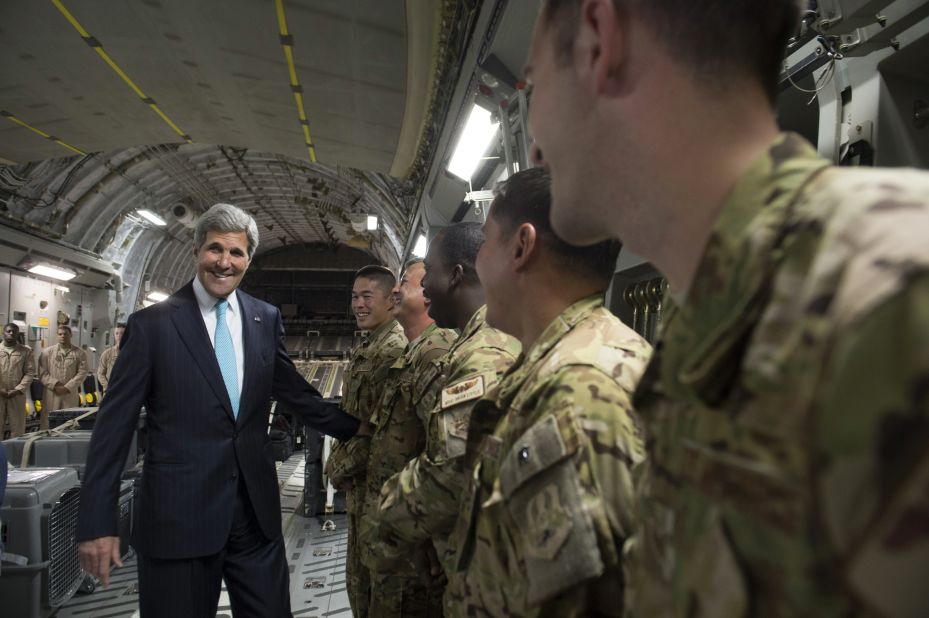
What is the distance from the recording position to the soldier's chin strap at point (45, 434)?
4.31 metres

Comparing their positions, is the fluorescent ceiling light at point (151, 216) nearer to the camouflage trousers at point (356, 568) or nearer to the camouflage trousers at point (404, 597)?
the camouflage trousers at point (356, 568)

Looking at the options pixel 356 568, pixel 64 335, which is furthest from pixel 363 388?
pixel 64 335

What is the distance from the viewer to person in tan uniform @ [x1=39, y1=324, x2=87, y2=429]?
1056 centimetres

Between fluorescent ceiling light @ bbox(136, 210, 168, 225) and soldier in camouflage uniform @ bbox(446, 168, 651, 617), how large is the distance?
1454 centimetres

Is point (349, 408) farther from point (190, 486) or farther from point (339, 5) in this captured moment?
point (339, 5)

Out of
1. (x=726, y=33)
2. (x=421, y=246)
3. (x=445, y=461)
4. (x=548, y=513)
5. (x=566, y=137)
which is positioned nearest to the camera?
(x=726, y=33)

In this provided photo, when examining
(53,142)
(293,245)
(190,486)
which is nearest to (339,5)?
(190,486)

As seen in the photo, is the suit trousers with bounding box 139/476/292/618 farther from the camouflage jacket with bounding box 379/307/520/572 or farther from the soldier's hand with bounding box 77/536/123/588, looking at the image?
the camouflage jacket with bounding box 379/307/520/572

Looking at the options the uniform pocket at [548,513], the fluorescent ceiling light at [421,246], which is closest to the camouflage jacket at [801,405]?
the uniform pocket at [548,513]

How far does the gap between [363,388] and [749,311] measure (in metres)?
3.88

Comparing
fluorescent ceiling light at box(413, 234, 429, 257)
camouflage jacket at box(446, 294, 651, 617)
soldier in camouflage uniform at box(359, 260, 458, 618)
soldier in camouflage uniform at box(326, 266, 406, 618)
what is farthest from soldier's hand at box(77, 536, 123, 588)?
fluorescent ceiling light at box(413, 234, 429, 257)

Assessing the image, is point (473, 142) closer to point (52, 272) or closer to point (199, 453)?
point (199, 453)

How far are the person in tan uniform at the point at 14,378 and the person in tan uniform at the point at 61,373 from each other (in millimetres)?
794

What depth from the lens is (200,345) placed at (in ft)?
8.43
